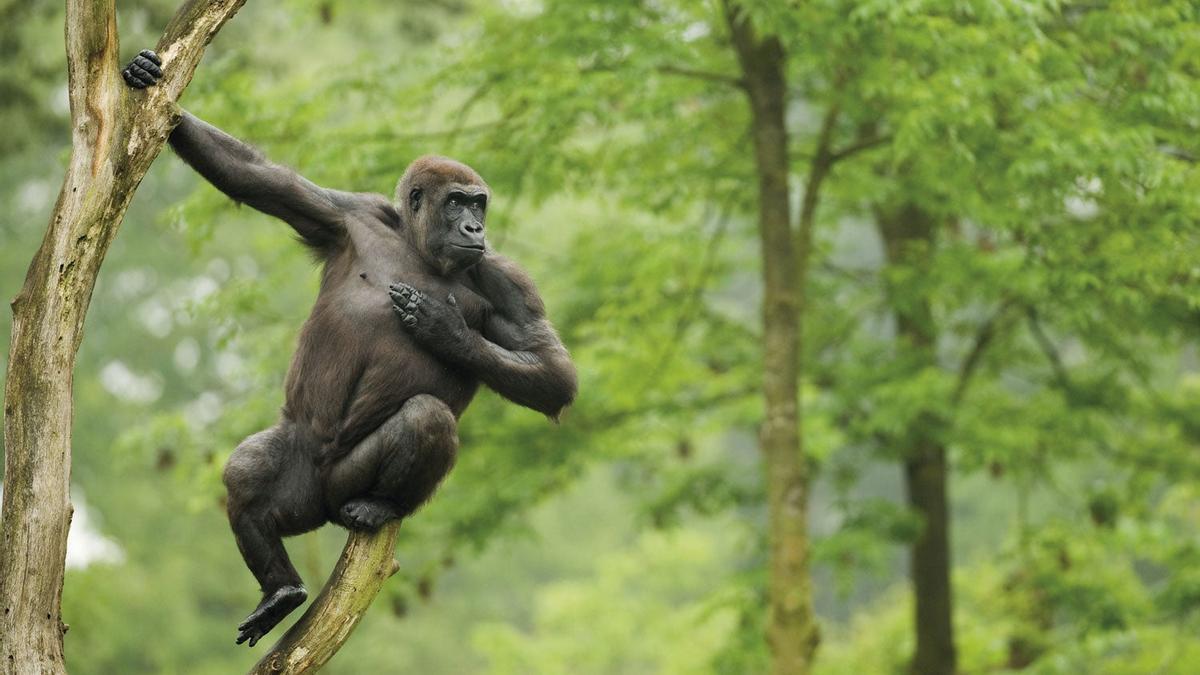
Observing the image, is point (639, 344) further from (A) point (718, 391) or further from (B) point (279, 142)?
(B) point (279, 142)

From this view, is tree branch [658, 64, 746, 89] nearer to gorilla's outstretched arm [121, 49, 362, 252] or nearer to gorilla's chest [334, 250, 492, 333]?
gorilla's outstretched arm [121, 49, 362, 252]

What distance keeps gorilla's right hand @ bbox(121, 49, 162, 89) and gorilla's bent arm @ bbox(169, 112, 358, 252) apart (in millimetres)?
384

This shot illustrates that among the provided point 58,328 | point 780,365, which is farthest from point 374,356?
point 780,365

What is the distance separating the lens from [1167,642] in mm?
12977

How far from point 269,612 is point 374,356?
1.03m

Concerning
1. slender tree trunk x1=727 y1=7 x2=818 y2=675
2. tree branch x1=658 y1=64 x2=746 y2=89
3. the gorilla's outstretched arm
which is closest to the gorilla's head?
the gorilla's outstretched arm

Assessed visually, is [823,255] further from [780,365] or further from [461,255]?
[461,255]

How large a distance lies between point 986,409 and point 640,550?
48.5 ft

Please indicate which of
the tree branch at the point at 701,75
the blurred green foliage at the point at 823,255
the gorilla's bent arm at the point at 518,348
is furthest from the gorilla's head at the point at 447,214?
the tree branch at the point at 701,75

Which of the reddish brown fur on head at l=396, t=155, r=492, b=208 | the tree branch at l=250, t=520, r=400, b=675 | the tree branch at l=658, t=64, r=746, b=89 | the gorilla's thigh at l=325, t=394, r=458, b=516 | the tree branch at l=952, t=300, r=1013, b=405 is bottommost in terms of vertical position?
the tree branch at l=250, t=520, r=400, b=675

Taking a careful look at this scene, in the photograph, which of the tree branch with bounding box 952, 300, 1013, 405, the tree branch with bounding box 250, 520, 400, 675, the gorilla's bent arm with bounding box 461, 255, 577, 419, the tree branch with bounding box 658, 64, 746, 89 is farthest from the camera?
the tree branch with bounding box 952, 300, 1013, 405

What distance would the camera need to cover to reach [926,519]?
13398mm

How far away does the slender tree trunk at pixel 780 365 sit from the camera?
9.36 meters

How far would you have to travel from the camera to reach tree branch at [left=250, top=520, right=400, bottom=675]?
4.79 meters
